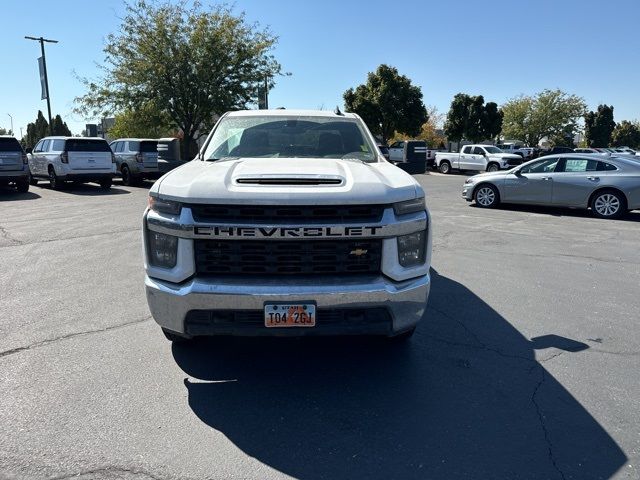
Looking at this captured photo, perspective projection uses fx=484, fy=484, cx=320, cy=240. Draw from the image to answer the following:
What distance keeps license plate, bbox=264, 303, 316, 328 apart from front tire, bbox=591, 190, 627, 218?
11.1m

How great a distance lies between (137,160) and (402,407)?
19016 mm

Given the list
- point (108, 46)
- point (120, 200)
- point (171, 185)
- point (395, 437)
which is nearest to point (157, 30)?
point (108, 46)

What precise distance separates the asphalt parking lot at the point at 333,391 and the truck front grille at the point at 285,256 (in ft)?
2.95

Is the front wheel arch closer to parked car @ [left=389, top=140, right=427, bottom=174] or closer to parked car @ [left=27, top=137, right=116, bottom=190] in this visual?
parked car @ [left=389, top=140, right=427, bottom=174]

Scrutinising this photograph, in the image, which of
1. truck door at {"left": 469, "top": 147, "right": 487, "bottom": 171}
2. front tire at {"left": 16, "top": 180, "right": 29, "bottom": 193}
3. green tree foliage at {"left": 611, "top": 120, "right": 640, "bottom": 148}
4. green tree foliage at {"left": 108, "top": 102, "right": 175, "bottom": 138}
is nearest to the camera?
front tire at {"left": 16, "top": 180, "right": 29, "bottom": 193}

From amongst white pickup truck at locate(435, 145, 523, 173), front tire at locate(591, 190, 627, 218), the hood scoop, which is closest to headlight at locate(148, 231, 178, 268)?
the hood scoop

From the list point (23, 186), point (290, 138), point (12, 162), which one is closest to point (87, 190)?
point (23, 186)

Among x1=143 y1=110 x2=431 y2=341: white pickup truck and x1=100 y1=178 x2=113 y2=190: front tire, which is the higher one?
x1=143 y1=110 x2=431 y2=341: white pickup truck

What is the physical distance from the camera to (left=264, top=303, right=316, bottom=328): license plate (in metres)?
3.12

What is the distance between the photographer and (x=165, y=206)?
131 inches

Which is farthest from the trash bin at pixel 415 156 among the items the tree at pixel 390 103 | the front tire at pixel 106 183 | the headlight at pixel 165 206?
the tree at pixel 390 103

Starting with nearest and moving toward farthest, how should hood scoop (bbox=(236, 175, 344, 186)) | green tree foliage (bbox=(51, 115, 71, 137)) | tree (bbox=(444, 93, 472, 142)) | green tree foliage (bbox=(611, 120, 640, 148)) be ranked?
1. hood scoop (bbox=(236, 175, 344, 186))
2. tree (bbox=(444, 93, 472, 142))
3. green tree foliage (bbox=(611, 120, 640, 148))
4. green tree foliage (bbox=(51, 115, 71, 137))

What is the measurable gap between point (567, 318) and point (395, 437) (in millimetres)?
2919

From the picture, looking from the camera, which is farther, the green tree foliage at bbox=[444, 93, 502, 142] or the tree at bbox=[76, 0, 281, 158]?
the green tree foliage at bbox=[444, 93, 502, 142]
